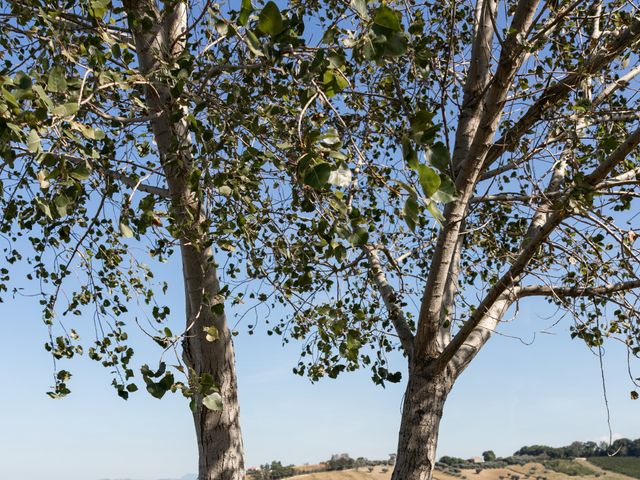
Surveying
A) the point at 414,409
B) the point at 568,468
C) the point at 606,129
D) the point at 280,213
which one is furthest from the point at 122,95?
the point at 568,468

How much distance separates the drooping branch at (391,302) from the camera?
6203 millimetres

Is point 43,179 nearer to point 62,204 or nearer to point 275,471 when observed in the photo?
point 62,204

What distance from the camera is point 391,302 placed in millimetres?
6746

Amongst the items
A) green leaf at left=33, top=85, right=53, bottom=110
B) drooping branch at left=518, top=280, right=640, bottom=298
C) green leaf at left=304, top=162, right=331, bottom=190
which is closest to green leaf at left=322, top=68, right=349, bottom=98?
green leaf at left=304, top=162, right=331, bottom=190

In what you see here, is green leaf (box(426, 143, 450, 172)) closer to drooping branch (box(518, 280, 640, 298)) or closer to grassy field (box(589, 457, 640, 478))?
drooping branch (box(518, 280, 640, 298))

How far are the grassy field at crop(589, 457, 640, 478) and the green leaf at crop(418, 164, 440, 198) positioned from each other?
81298 mm

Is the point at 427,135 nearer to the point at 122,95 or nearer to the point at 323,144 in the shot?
the point at 323,144

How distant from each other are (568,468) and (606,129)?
74.2 meters

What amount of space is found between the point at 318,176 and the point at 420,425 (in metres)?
3.70

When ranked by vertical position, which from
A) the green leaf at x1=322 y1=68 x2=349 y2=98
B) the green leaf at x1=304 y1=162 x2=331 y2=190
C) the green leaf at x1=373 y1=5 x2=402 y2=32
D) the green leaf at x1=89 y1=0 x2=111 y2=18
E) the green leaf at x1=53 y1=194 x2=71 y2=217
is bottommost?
the green leaf at x1=304 y1=162 x2=331 y2=190

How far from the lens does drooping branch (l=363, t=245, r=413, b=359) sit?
6.20 m

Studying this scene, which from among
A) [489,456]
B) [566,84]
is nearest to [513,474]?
[489,456]

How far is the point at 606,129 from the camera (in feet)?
23.4

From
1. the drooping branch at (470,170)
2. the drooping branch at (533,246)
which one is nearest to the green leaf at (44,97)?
the drooping branch at (470,170)
